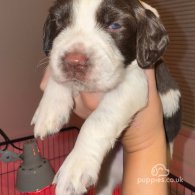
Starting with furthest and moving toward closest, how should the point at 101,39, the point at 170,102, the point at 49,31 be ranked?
the point at 170,102
the point at 49,31
the point at 101,39

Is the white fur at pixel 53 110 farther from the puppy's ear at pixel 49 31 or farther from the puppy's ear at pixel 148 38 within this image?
the puppy's ear at pixel 148 38

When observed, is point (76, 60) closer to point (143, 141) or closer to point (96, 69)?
point (96, 69)

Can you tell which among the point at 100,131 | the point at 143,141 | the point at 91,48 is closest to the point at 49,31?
the point at 91,48

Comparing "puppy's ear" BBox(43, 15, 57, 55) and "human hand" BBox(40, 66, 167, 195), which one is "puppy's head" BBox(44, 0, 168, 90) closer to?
"puppy's ear" BBox(43, 15, 57, 55)

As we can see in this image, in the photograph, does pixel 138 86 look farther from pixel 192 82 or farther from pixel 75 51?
pixel 192 82

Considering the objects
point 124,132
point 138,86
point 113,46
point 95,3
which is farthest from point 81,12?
point 124,132

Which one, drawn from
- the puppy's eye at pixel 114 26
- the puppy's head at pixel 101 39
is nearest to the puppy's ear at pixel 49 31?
the puppy's head at pixel 101 39
